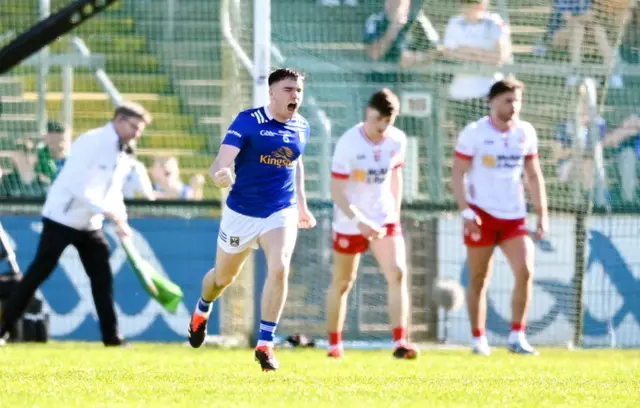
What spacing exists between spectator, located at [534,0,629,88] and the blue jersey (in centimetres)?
522

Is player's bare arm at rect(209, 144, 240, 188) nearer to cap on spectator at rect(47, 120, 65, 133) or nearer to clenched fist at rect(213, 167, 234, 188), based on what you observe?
clenched fist at rect(213, 167, 234, 188)

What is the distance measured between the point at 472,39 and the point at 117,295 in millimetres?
4548

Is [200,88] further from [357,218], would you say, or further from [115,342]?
[357,218]

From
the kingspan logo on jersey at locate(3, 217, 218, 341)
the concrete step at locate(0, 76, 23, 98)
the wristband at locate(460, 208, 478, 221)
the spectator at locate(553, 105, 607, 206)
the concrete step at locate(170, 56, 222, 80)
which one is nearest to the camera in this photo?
the wristband at locate(460, 208, 478, 221)

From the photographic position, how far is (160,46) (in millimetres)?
15227

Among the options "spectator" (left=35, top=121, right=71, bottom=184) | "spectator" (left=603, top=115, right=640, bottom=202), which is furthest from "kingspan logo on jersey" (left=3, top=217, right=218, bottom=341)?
"spectator" (left=603, top=115, right=640, bottom=202)

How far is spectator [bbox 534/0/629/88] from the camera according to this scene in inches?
560

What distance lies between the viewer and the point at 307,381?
8.66 metres

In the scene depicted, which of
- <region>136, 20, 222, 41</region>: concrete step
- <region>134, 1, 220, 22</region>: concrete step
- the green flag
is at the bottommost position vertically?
the green flag

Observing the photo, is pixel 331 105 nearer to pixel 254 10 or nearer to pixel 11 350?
pixel 254 10

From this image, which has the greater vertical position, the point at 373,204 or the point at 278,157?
the point at 278,157

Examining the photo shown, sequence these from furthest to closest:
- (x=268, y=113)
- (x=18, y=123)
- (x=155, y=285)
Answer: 1. (x=18, y=123)
2. (x=155, y=285)
3. (x=268, y=113)

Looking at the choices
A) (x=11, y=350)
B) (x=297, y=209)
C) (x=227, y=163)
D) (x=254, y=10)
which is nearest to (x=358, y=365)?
(x=297, y=209)

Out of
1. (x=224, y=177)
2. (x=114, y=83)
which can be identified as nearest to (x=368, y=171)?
(x=224, y=177)
